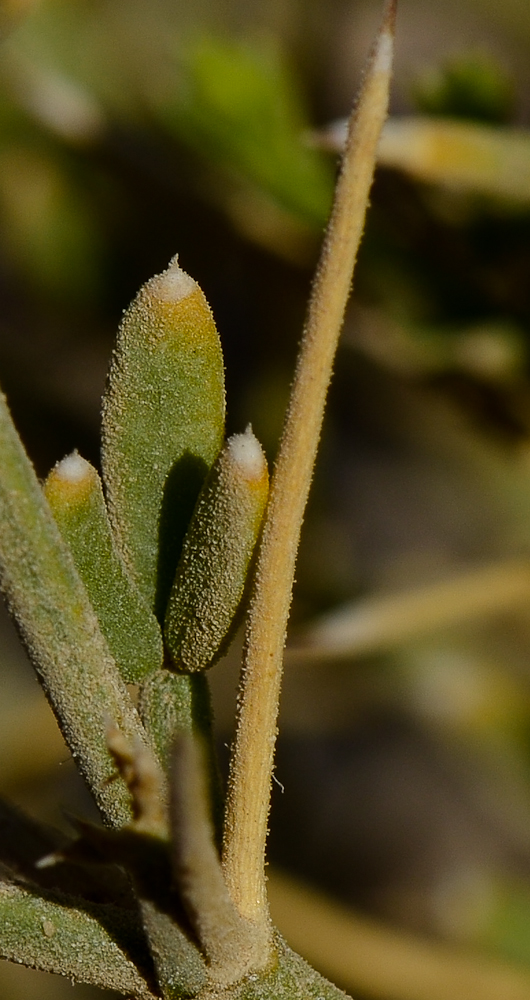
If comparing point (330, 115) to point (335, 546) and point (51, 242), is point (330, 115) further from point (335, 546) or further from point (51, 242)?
point (335, 546)

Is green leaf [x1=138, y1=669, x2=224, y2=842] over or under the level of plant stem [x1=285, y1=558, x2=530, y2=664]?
under

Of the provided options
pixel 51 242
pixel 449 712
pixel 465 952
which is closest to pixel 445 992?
pixel 465 952

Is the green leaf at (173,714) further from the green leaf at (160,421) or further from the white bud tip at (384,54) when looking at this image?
the white bud tip at (384,54)

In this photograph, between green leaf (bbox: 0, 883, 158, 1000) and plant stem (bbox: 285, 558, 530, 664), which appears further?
plant stem (bbox: 285, 558, 530, 664)

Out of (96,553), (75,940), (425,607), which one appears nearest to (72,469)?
(96,553)

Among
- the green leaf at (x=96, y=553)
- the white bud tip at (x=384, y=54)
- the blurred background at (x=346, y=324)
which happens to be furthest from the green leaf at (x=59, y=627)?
the blurred background at (x=346, y=324)

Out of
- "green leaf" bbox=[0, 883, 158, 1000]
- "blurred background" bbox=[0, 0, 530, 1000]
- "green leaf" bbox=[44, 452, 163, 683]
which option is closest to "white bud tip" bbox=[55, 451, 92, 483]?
"green leaf" bbox=[44, 452, 163, 683]

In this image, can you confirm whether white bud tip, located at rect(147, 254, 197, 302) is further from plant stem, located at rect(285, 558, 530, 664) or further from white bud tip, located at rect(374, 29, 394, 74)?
plant stem, located at rect(285, 558, 530, 664)
